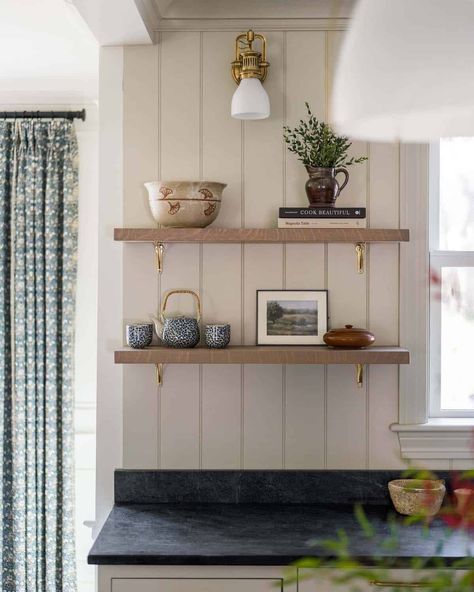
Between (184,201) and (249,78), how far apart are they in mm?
448

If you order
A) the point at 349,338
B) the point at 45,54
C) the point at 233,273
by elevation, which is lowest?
the point at 349,338

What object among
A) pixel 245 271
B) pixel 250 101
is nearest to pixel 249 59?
pixel 250 101

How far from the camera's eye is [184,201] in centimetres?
256

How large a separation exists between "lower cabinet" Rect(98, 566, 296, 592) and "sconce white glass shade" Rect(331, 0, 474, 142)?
163 cm

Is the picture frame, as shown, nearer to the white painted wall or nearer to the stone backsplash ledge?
the white painted wall

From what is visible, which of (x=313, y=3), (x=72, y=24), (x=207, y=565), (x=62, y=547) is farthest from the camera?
(x=62, y=547)

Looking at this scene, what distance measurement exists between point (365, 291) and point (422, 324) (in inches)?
8.5

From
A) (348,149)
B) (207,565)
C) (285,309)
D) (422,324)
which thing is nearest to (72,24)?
(348,149)

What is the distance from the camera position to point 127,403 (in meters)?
2.72

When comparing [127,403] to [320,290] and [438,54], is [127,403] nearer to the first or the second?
[320,290]

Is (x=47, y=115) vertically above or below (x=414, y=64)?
above

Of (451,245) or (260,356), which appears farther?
(451,245)

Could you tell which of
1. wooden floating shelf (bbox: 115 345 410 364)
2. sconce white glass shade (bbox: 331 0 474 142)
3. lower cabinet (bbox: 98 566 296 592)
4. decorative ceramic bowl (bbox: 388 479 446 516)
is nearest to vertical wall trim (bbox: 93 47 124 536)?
wooden floating shelf (bbox: 115 345 410 364)

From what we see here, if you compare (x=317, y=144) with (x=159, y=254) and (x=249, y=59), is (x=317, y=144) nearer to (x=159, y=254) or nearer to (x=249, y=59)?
(x=249, y=59)
